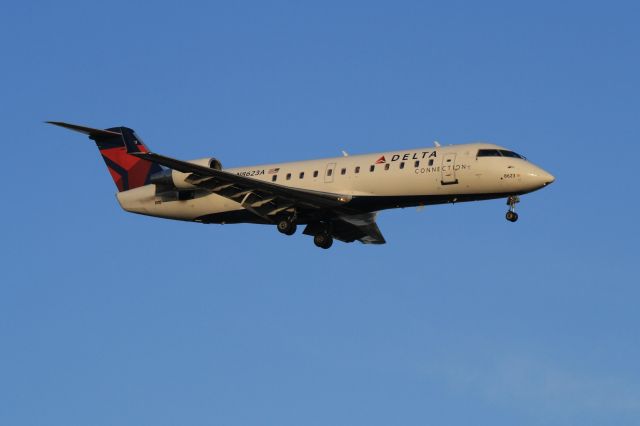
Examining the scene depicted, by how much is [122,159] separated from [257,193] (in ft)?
24.5

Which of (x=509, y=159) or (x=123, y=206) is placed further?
(x=123, y=206)

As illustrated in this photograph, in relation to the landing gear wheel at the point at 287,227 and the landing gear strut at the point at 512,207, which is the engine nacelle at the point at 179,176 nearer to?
the landing gear wheel at the point at 287,227

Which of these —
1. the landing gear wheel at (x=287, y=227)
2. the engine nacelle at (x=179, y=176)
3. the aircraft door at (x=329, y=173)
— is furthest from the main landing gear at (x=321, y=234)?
the engine nacelle at (x=179, y=176)

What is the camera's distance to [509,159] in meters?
35.5

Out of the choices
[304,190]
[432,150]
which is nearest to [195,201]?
[304,190]

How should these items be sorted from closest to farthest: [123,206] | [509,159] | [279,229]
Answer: [509,159] → [279,229] → [123,206]

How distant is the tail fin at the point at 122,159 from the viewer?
42.2m

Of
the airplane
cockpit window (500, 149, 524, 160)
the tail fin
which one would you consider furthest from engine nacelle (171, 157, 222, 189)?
cockpit window (500, 149, 524, 160)

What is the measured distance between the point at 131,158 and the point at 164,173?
14.1ft

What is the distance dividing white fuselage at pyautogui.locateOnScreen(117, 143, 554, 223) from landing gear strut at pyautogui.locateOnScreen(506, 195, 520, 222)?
8.8 inches

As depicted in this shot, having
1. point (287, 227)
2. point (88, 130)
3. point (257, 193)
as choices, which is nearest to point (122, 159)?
point (88, 130)

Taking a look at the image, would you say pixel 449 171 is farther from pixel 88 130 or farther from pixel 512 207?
pixel 88 130

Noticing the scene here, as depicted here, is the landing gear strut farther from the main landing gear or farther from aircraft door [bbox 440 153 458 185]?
the main landing gear

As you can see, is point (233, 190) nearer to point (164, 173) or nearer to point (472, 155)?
point (164, 173)
